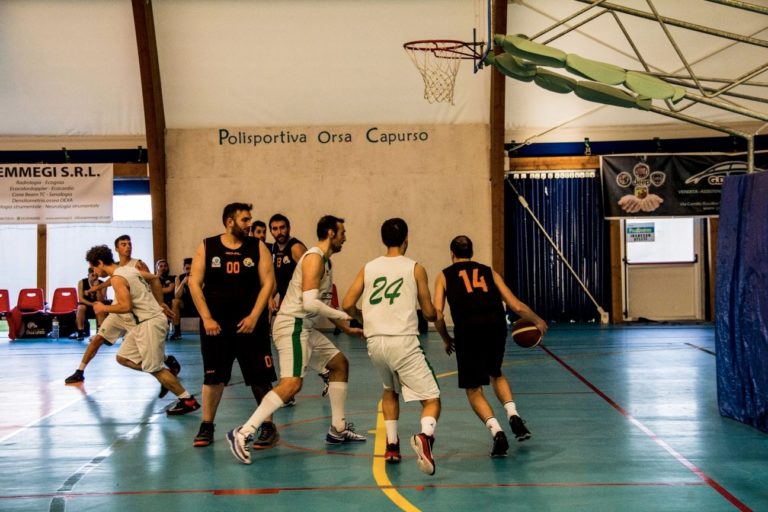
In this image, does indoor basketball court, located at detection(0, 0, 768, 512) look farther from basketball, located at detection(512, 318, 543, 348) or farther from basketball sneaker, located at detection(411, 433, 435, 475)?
basketball sneaker, located at detection(411, 433, 435, 475)

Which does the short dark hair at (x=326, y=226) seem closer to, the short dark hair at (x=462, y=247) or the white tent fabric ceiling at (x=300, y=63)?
the short dark hair at (x=462, y=247)

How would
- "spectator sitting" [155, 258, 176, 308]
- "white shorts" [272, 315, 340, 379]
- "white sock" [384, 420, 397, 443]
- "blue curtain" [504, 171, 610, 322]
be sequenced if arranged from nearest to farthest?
1. "white sock" [384, 420, 397, 443]
2. "white shorts" [272, 315, 340, 379]
3. "spectator sitting" [155, 258, 176, 308]
4. "blue curtain" [504, 171, 610, 322]

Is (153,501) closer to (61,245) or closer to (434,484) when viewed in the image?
(434,484)

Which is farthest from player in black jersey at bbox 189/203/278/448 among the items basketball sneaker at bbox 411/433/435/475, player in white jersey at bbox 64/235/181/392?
player in white jersey at bbox 64/235/181/392

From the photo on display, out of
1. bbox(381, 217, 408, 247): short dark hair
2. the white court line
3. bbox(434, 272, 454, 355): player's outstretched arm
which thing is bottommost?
the white court line

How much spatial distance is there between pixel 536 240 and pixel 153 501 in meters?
14.6

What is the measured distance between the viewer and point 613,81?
34.1 ft

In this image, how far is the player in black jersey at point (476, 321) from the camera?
7.31m

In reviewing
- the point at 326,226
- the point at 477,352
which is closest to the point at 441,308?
the point at 477,352

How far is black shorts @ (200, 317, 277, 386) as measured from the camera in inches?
296

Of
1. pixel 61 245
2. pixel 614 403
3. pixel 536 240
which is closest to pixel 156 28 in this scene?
pixel 61 245

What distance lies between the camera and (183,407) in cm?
951

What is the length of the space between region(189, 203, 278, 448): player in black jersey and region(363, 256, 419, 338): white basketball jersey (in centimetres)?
106

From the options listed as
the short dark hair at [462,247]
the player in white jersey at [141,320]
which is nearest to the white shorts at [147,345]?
the player in white jersey at [141,320]
